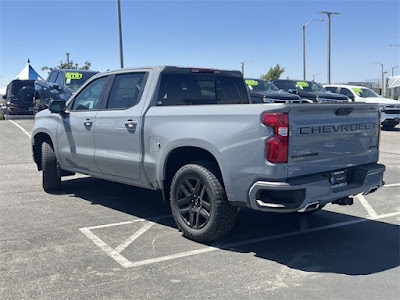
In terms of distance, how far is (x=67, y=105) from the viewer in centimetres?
676

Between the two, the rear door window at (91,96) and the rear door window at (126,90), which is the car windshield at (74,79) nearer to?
the rear door window at (91,96)

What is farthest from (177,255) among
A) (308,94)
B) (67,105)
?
A: (308,94)

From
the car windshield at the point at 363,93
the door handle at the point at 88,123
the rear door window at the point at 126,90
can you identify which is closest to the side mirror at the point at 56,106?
the door handle at the point at 88,123

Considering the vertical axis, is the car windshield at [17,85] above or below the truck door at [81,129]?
above

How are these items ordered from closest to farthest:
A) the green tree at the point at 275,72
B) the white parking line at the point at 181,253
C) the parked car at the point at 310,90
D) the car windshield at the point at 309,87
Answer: the white parking line at the point at 181,253
the parked car at the point at 310,90
the car windshield at the point at 309,87
the green tree at the point at 275,72

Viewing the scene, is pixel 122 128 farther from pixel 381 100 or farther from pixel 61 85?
pixel 381 100

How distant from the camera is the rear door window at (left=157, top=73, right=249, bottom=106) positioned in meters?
5.49

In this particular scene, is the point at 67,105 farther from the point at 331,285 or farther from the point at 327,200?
the point at 331,285

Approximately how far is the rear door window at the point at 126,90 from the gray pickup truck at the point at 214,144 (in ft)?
0.05

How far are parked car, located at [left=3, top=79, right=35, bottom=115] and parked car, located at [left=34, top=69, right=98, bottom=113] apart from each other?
5.57 metres

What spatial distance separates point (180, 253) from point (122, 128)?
6.13 feet

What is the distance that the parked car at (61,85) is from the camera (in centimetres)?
1475

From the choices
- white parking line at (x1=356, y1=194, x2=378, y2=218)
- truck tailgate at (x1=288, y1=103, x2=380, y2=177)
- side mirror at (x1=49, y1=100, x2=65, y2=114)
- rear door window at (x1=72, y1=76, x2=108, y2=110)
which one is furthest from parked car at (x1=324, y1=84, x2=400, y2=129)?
side mirror at (x1=49, y1=100, x2=65, y2=114)

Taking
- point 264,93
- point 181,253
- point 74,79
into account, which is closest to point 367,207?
point 181,253
